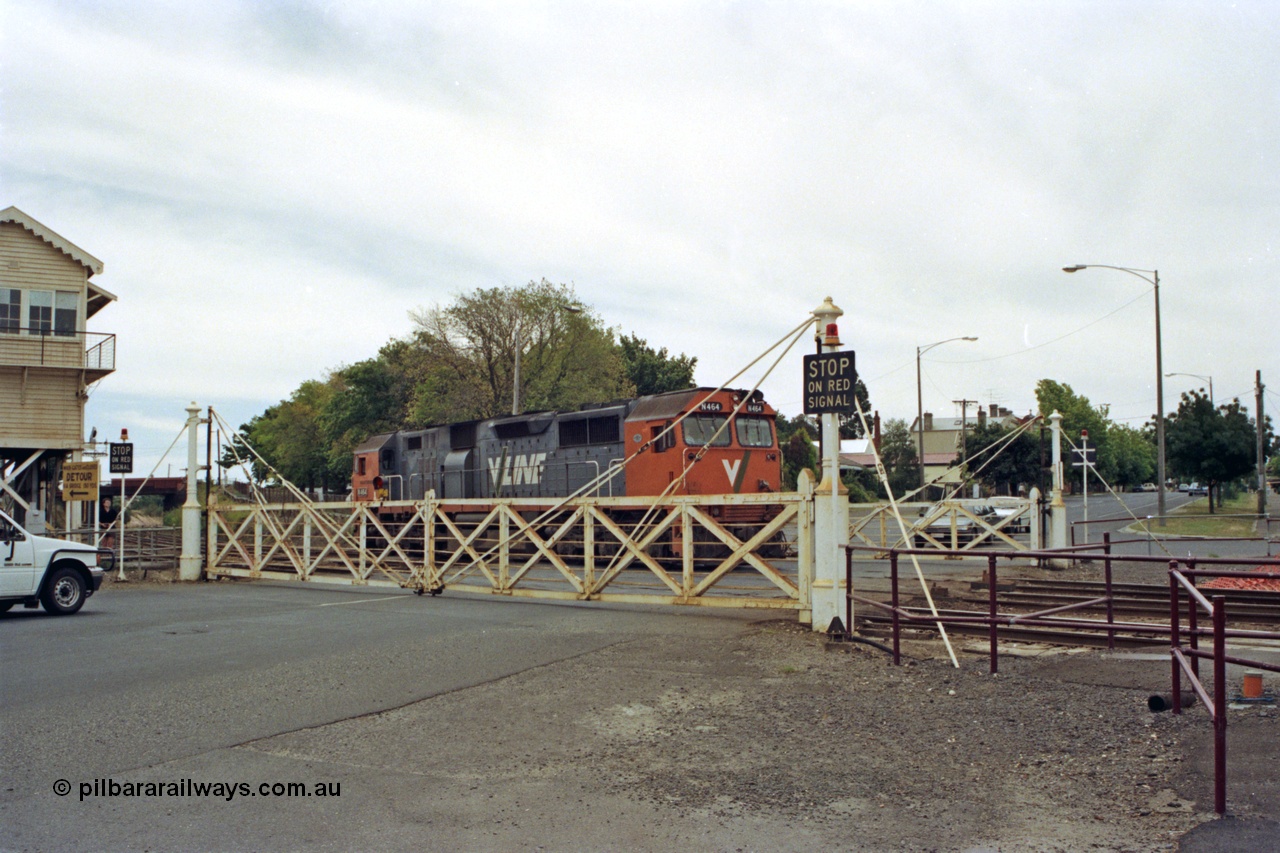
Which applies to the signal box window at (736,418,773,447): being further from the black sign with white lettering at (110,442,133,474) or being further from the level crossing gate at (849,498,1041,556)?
the black sign with white lettering at (110,442,133,474)

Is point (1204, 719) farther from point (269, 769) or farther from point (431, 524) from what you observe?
point (431, 524)

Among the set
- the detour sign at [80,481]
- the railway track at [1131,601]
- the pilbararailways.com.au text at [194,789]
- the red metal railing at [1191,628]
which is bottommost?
the pilbararailways.com.au text at [194,789]

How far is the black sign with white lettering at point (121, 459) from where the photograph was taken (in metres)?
20.7

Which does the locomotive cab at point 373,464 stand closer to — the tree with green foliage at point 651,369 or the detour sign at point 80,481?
the detour sign at point 80,481

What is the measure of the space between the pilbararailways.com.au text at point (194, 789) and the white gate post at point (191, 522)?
52.9 ft

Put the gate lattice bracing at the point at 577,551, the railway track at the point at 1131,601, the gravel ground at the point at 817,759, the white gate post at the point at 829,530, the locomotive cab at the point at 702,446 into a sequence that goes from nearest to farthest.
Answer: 1. the gravel ground at the point at 817,759
2. the white gate post at the point at 829,530
3. the railway track at the point at 1131,601
4. the gate lattice bracing at the point at 577,551
5. the locomotive cab at the point at 702,446

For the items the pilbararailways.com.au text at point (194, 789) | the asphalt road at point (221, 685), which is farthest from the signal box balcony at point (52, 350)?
the pilbararailways.com.au text at point (194, 789)

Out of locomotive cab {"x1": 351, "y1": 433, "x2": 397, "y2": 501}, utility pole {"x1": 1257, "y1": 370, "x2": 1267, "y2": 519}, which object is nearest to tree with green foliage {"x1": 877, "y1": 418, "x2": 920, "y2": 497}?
utility pole {"x1": 1257, "y1": 370, "x2": 1267, "y2": 519}

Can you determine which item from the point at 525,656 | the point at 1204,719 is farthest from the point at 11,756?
the point at 1204,719

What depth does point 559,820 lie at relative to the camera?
509cm

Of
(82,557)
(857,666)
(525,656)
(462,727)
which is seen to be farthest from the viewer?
(82,557)

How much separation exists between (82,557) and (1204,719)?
14.8 metres

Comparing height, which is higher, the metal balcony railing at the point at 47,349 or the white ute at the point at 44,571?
the metal balcony railing at the point at 47,349

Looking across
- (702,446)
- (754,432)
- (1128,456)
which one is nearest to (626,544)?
(702,446)
